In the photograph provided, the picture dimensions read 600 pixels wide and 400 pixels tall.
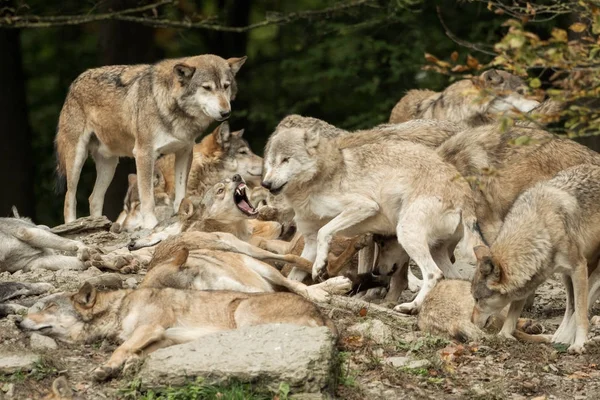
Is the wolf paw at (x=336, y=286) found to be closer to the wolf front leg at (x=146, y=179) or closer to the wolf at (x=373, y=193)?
the wolf at (x=373, y=193)

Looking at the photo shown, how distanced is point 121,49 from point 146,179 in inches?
228

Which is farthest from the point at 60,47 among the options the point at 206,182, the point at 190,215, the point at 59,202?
the point at 190,215

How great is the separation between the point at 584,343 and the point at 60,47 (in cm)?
1499

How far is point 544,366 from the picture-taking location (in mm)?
8438

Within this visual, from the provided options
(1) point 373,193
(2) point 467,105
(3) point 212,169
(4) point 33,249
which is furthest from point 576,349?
(3) point 212,169

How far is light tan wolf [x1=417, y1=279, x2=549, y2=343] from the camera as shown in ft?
29.2

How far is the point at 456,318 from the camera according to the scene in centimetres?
898

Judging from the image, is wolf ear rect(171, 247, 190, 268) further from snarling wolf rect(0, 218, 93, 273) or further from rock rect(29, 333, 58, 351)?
snarling wolf rect(0, 218, 93, 273)

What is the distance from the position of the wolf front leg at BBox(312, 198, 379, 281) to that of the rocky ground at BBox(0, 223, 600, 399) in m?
0.74

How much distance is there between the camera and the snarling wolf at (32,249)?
11414 millimetres

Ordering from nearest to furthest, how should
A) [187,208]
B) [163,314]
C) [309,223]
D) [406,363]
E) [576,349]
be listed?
[163,314], [406,363], [576,349], [309,223], [187,208]

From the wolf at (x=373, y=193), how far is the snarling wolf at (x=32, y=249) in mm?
2299

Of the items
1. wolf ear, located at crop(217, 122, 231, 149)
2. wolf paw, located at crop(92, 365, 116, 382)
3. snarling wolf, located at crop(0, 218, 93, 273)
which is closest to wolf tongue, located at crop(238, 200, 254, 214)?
snarling wolf, located at crop(0, 218, 93, 273)

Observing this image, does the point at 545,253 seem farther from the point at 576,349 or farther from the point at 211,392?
the point at 211,392
